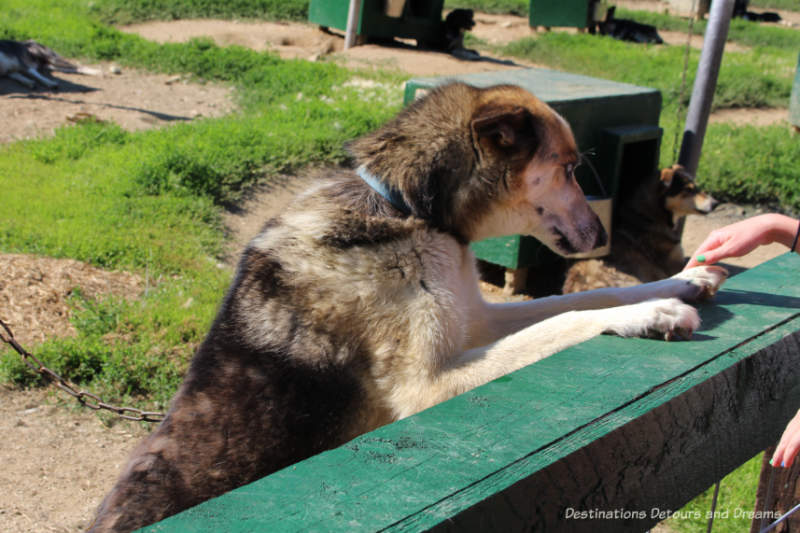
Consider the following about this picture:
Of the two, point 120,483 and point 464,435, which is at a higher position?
point 464,435

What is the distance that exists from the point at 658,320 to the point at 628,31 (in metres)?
17.8

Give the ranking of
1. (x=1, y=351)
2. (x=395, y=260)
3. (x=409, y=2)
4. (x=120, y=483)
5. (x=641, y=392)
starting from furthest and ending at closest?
(x=409, y=2) → (x=1, y=351) → (x=395, y=260) → (x=120, y=483) → (x=641, y=392)

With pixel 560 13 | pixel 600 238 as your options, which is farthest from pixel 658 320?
pixel 560 13

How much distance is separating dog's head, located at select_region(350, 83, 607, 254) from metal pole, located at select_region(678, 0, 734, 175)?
4045mm

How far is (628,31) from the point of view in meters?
18.3

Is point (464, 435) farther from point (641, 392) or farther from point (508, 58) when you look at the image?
point (508, 58)

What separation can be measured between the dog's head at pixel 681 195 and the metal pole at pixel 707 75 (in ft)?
0.90

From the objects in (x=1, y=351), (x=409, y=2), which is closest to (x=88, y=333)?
(x=1, y=351)

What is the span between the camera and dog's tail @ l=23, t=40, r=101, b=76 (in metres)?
11.1

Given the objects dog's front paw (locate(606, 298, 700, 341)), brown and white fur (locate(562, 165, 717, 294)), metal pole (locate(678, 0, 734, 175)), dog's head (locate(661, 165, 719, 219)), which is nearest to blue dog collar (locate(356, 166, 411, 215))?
dog's front paw (locate(606, 298, 700, 341))

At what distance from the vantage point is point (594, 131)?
21.5ft

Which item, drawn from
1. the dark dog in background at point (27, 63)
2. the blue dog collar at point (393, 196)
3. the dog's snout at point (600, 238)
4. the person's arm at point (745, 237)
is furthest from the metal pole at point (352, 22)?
the person's arm at point (745, 237)

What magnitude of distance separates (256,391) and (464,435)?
1.14 metres

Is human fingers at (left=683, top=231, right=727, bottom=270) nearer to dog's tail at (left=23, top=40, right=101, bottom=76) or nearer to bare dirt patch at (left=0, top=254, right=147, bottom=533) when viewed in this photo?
bare dirt patch at (left=0, top=254, right=147, bottom=533)
